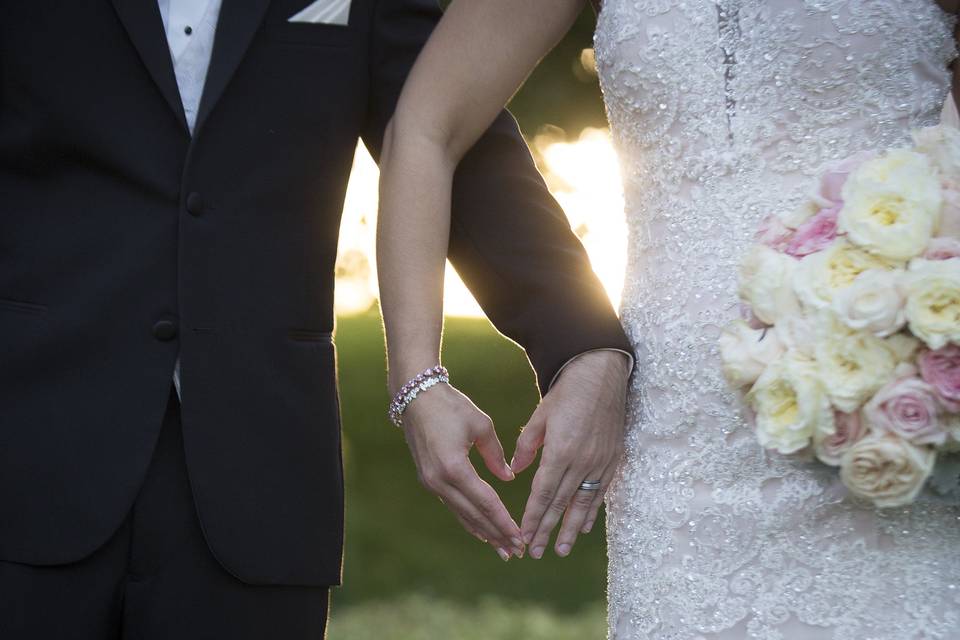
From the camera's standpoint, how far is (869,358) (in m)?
2.11

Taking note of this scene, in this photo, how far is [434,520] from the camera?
11664 mm

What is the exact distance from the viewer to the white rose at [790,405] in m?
2.11

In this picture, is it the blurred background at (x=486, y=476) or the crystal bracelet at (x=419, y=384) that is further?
the blurred background at (x=486, y=476)

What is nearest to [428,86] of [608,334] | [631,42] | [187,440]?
[631,42]

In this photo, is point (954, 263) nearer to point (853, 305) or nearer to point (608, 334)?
point (853, 305)

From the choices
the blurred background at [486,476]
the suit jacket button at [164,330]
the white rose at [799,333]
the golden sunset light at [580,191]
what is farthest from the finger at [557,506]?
the blurred background at [486,476]

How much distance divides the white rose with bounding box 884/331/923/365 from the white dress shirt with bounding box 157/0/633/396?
1.28m

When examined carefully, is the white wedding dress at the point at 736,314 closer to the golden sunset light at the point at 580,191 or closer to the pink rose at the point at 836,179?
the pink rose at the point at 836,179

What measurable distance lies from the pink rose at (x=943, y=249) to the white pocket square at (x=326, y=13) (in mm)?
1247

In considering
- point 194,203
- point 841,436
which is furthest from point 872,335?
point 194,203

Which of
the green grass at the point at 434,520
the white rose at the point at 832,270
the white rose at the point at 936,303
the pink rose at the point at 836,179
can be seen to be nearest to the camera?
the white rose at the point at 936,303

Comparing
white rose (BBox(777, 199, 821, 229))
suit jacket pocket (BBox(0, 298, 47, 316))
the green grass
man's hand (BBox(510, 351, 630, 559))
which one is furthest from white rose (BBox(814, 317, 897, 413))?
the green grass

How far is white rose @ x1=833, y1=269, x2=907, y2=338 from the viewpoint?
2.08 m

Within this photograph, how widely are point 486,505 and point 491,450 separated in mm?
121
